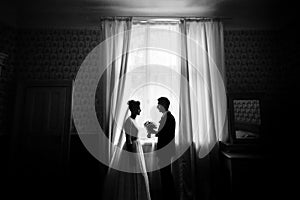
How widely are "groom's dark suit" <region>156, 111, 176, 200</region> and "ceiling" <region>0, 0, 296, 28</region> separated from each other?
5.27ft

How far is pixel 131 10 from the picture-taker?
2941 millimetres

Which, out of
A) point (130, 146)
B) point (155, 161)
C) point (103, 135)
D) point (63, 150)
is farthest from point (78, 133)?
point (155, 161)

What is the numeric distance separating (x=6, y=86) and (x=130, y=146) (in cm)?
237

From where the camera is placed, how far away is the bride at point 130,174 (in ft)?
8.21

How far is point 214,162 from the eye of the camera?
2777 mm

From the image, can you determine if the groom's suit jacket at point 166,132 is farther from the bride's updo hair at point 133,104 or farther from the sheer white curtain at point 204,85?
the bride's updo hair at point 133,104

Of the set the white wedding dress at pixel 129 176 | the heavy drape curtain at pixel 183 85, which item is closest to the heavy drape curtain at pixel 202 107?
the heavy drape curtain at pixel 183 85

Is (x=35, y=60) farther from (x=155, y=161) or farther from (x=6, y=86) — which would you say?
(x=155, y=161)

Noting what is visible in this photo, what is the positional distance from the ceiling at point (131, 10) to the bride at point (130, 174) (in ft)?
4.77

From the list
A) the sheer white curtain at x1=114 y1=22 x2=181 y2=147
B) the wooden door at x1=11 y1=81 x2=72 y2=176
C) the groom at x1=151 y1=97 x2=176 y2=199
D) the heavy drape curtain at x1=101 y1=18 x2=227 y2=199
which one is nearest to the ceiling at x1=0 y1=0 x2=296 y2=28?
the heavy drape curtain at x1=101 y1=18 x2=227 y2=199

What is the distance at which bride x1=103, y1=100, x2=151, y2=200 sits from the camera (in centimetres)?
250

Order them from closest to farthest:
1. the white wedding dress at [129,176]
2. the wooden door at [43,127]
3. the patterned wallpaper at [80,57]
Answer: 1. the white wedding dress at [129,176]
2. the wooden door at [43,127]
3. the patterned wallpaper at [80,57]

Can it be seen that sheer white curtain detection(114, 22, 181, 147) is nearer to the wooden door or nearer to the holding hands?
the holding hands

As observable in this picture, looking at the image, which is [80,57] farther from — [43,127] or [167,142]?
[167,142]
